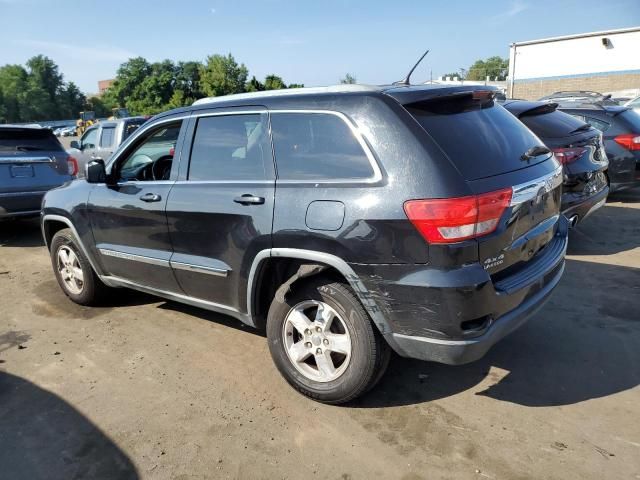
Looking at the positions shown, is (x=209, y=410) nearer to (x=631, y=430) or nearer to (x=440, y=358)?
(x=440, y=358)

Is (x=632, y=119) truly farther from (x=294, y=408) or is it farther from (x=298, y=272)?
(x=294, y=408)

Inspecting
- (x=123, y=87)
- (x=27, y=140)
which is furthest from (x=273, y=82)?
(x=123, y=87)

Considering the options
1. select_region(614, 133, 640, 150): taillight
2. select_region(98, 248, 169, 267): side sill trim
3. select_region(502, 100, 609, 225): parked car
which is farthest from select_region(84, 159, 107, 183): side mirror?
select_region(614, 133, 640, 150): taillight

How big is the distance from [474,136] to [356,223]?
0.89 metres

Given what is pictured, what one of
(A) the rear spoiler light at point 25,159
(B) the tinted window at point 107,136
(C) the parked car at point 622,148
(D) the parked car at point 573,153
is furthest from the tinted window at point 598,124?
(B) the tinted window at point 107,136

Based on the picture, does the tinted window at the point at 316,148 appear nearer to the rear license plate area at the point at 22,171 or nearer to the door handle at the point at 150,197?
the door handle at the point at 150,197

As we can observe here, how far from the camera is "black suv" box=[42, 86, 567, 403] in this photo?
251 cm

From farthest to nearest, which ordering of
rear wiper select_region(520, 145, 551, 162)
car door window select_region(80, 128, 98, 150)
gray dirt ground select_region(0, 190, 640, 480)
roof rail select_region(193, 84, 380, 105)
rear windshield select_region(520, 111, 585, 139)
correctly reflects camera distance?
1. car door window select_region(80, 128, 98, 150)
2. rear windshield select_region(520, 111, 585, 139)
3. rear wiper select_region(520, 145, 551, 162)
4. roof rail select_region(193, 84, 380, 105)
5. gray dirt ground select_region(0, 190, 640, 480)

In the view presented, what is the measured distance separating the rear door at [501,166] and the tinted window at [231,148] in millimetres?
1036

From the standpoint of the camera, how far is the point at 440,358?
259cm

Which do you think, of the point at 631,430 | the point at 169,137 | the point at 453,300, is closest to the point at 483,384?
the point at 631,430

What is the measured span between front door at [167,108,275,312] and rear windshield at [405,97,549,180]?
1.03 meters

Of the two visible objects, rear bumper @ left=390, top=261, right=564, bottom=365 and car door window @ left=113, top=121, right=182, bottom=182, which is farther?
car door window @ left=113, top=121, right=182, bottom=182

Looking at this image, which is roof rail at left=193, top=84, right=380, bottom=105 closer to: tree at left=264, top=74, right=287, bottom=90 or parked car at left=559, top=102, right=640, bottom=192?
parked car at left=559, top=102, right=640, bottom=192
